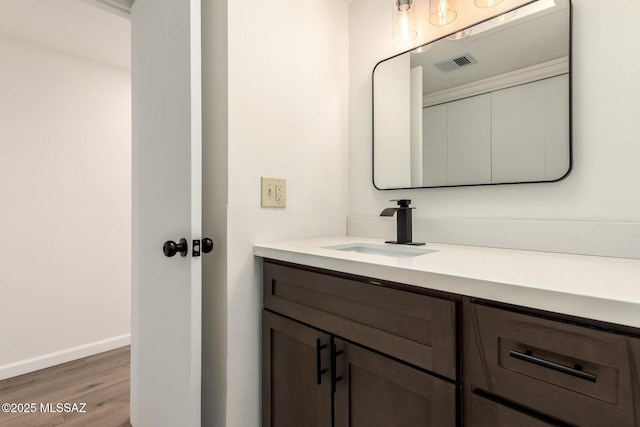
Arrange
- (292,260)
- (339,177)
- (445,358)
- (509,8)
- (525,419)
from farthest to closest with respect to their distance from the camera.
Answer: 1. (339,177)
2. (509,8)
3. (292,260)
4. (445,358)
5. (525,419)

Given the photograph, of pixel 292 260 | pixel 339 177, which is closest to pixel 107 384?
pixel 292 260

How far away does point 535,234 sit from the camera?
111 centimetres

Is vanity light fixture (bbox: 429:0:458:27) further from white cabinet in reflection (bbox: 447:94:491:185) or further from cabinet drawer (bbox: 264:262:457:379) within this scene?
cabinet drawer (bbox: 264:262:457:379)

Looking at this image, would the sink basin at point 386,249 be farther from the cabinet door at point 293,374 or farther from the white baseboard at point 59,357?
the white baseboard at point 59,357

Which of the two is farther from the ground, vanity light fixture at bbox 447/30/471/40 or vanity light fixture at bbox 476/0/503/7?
vanity light fixture at bbox 476/0/503/7

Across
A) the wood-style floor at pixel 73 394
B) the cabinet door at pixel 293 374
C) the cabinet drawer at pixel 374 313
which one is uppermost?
the cabinet drawer at pixel 374 313

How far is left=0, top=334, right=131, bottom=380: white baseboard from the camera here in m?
2.09

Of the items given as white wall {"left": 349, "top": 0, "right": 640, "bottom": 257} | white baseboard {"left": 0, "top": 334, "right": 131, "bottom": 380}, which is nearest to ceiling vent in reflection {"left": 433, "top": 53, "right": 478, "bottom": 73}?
white wall {"left": 349, "top": 0, "right": 640, "bottom": 257}

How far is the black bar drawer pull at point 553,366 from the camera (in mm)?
550

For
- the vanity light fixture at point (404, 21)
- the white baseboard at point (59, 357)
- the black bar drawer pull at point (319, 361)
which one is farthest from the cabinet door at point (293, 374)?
the white baseboard at point (59, 357)

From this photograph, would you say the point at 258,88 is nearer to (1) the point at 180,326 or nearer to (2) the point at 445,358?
(1) the point at 180,326

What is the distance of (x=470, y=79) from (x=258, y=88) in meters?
0.86

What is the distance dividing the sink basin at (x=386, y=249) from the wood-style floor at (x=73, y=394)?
4.79 ft

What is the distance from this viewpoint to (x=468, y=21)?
130 centimetres
